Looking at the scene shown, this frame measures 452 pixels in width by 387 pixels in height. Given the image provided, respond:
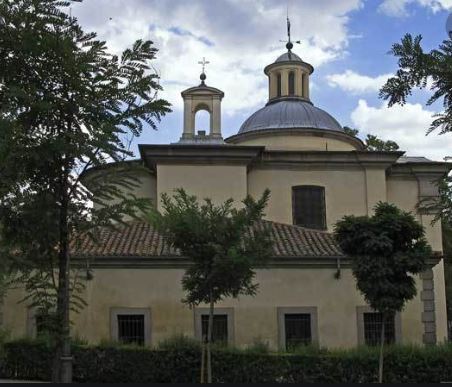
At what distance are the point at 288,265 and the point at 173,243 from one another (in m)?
6.47

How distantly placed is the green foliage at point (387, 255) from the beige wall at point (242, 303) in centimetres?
504

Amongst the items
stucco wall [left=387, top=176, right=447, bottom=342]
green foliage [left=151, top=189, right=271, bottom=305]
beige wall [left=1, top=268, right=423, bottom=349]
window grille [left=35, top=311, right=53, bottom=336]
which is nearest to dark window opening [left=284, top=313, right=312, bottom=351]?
beige wall [left=1, top=268, right=423, bottom=349]

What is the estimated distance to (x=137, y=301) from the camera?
66.1ft

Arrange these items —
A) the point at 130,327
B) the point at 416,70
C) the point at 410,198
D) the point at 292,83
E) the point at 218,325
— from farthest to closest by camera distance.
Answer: the point at 292,83 < the point at 410,198 < the point at 218,325 < the point at 130,327 < the point at 416,70

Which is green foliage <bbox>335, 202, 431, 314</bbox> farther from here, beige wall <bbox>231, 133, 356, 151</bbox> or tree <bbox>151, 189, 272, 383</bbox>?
beige wall <bbox>231, 133, 356, 151</bbox>

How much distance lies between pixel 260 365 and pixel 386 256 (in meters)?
4.33

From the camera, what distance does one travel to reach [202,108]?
1243 inches

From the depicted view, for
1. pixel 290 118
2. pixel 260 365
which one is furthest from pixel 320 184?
pixel 260 365

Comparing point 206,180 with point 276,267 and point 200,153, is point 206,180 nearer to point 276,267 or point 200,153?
point 200,153

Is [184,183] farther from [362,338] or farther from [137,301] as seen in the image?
[362,338]

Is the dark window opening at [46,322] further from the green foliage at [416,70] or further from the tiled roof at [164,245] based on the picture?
the tiled roof at [164,245]

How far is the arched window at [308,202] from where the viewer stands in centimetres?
2769

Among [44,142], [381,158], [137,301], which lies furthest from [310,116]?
[44,142]

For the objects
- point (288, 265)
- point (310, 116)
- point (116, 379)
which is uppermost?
point (310, 116)
